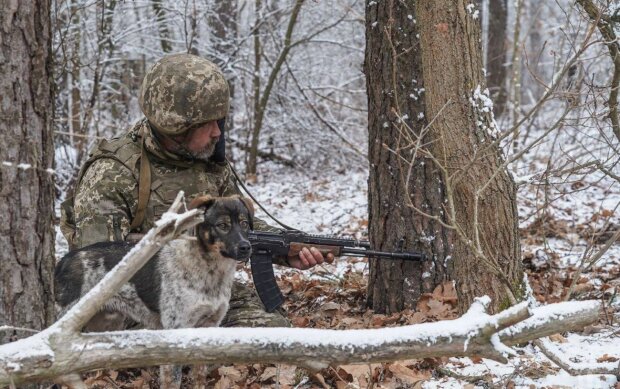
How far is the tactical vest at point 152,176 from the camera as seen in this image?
Answer: 17.6 feet

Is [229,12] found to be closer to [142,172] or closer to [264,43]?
[264,43]

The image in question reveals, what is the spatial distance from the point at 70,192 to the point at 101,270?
723cm

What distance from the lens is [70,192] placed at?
37.8ft

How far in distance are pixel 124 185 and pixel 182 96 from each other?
2.74 feet

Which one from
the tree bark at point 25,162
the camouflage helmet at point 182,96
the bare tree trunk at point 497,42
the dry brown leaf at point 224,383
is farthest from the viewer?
the bare tree trunk at point 497,42

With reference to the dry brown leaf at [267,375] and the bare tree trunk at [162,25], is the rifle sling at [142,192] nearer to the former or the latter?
the dry brown leaf at [267,375]

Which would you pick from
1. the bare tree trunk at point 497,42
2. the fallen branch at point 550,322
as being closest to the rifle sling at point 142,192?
the fallen branch at point 550,322

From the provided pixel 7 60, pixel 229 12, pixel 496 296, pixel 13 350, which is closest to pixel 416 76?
pixel 496 296

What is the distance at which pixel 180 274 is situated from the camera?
4.80 meters

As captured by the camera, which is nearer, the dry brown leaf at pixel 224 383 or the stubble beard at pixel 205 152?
the dry brown leaf at pixel 224 383

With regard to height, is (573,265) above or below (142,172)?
below

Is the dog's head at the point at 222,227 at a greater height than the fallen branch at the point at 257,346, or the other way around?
the dog's head at the point at 222,227

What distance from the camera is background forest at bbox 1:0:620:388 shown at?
449 cm

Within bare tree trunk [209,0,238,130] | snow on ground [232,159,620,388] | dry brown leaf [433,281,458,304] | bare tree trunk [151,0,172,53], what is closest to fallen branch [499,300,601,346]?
snow on ground [232,159,620,388]
